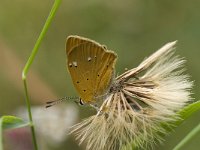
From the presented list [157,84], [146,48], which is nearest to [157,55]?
[157,84]

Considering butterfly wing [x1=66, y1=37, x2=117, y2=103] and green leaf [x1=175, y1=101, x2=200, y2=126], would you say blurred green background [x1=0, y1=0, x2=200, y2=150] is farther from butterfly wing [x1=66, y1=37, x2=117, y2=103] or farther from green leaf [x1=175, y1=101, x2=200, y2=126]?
green leaf [x1=175, y1=101, x2=200, y2=126]

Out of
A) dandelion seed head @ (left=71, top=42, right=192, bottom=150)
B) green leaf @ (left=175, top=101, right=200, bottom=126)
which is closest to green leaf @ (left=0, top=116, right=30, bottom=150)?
dandelion seed head @ (left=71, top=42, right=192, bottom=150)

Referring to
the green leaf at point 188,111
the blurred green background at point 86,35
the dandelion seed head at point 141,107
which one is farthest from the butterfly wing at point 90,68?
the blurred green background at point 86,35

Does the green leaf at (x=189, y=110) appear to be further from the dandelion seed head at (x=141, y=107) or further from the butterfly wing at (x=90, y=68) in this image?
the butterfly wing at (x=90, y=68)

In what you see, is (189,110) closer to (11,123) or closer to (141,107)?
(141,107)

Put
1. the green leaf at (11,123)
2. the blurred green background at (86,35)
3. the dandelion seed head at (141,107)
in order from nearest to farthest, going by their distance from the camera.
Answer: the green leaf at (11,123) < the dandelion seed head at (141,107) < the blurred green background at (86,35)

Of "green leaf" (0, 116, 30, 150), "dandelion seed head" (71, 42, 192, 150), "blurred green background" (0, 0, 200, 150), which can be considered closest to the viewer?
"green leaf" (0, 116, 30, 150)
